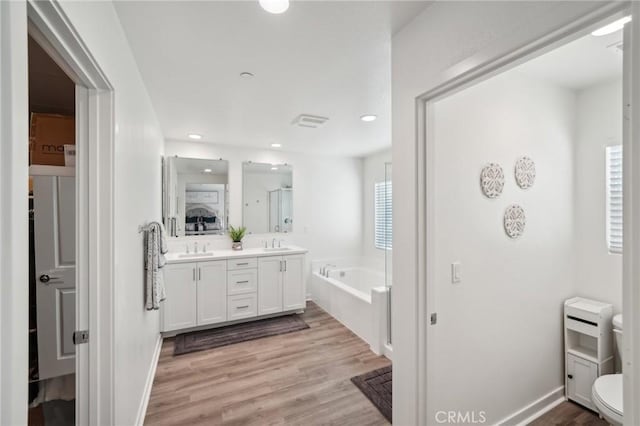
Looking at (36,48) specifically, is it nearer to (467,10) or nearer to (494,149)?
(467,10)

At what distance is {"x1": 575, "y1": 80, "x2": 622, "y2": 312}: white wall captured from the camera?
2.09m

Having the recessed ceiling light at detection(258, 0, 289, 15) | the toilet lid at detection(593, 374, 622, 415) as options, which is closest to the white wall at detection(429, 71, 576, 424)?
the toilet lid at detection(593, 374, 622, 415)

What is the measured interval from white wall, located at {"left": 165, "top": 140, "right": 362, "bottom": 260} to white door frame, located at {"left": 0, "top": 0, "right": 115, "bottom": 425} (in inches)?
112

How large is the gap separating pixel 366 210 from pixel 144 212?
3643 mm

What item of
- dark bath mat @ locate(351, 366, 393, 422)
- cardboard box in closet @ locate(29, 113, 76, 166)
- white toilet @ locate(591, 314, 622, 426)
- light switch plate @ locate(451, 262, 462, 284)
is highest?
cardboard box in closet @ locate(29, 113, 76, 166)

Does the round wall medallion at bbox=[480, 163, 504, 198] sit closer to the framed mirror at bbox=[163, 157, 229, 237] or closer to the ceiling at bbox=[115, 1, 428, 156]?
the ceiling at bbox=[115, 1, 428, 156]

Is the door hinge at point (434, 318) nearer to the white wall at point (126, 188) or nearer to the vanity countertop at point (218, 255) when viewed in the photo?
the white wall at point (126, 188)

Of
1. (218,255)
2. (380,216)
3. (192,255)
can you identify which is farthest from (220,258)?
(380,216)

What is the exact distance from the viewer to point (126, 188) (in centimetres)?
156

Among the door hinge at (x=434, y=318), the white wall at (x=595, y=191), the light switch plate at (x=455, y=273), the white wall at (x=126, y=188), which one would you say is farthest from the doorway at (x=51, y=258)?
the white wall at (x=595, y=191)

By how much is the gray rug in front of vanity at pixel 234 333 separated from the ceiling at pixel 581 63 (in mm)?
3397

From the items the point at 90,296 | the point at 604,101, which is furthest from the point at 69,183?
the point at 604,101

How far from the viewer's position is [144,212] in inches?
83.8

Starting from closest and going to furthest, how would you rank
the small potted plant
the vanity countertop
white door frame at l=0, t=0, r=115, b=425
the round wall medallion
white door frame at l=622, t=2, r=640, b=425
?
white door frame at l=0, t=0, r=115, b=425 → white door frame at l=622, t=2, r=640, b=425 → the round wall medallion → the vanity countertop → the small potted plant
